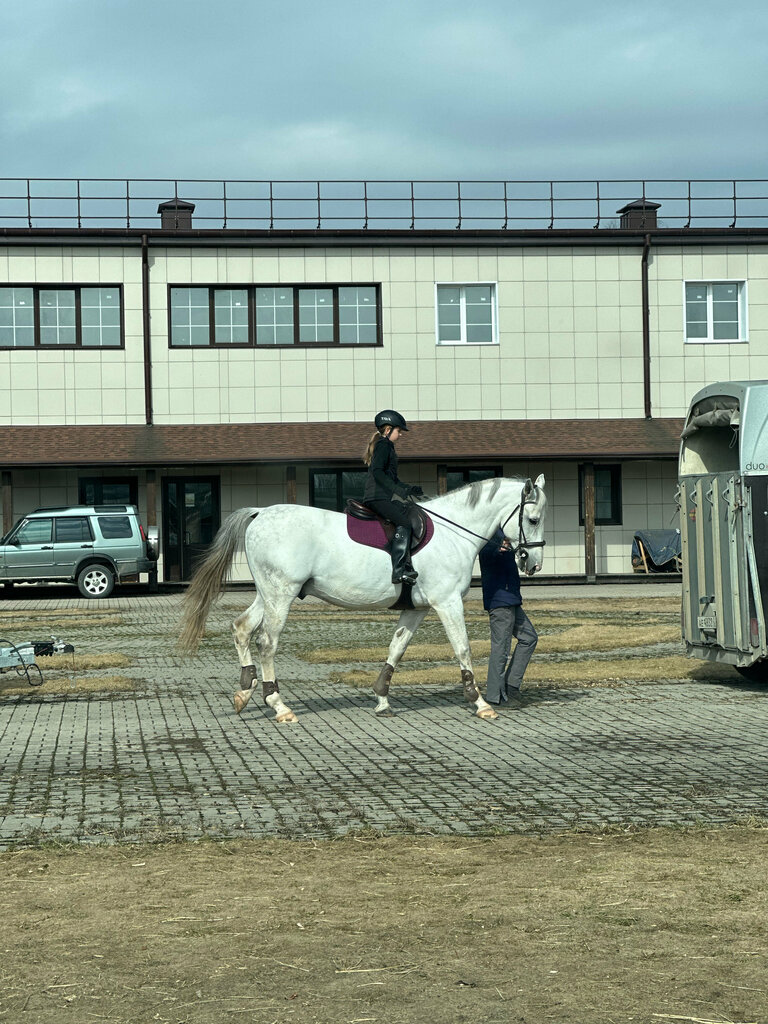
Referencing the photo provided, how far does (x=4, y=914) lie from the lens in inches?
227

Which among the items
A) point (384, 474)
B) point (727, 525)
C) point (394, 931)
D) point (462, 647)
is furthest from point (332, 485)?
point (394, 931)

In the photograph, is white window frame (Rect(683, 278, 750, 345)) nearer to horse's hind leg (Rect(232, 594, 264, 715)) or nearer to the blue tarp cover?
the blue tarp cover

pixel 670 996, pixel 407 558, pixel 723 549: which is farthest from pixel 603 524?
pixel 670 996

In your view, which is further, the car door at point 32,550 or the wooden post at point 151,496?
the wooden post at point 151,496

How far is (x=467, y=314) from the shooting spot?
35406mm

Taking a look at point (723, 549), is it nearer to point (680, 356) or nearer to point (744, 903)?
point (744, 903)

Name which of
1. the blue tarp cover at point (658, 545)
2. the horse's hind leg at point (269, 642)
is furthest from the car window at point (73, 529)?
the horse's hind leg at point (269, 642)

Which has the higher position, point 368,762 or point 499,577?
point 499,577

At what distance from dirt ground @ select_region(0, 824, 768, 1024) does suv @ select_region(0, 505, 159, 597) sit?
80.5 ft

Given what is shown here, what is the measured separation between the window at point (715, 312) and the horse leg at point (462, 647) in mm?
25565

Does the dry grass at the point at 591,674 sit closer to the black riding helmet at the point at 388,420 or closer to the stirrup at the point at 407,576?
the stirrup at the point at 407,576

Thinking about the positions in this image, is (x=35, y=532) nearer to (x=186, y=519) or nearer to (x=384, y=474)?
(x=186, y=519)

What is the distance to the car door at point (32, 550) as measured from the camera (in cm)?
3070

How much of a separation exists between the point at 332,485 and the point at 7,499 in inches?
318
